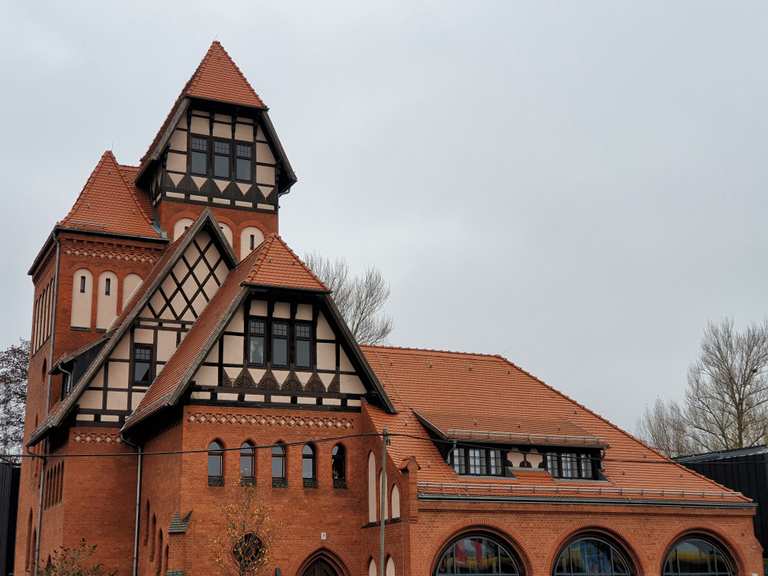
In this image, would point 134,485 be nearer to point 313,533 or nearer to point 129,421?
point 129,421

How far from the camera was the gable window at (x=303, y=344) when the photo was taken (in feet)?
101

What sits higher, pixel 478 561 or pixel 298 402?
pixel 298 402

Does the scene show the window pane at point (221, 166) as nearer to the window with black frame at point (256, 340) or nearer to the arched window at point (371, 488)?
the window with black frame at point (256, 340)

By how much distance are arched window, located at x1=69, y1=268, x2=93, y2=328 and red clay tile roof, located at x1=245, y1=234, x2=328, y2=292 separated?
741cm

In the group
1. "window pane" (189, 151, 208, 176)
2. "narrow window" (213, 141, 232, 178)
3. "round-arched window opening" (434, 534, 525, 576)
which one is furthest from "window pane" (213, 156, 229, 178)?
"round-arched window opening" (434, 534, 525, 576)

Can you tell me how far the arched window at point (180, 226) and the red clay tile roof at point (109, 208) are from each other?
602 millimetres

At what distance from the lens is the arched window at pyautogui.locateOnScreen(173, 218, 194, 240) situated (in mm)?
36625

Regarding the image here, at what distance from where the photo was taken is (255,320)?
30406mm

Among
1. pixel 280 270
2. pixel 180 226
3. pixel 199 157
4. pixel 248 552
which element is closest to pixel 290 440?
pixel 248 552

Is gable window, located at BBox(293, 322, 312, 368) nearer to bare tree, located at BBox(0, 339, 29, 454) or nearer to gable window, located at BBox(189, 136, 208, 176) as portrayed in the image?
gable window, located at BBox(189, 136, 208, 176)

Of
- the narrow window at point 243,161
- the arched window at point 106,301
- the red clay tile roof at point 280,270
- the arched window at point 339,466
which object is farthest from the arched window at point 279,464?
the narrow window at point 243,161

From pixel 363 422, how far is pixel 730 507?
11.6 meters

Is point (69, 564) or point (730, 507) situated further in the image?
point (730, 507)

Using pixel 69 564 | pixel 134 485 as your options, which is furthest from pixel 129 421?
pixel 69 564
